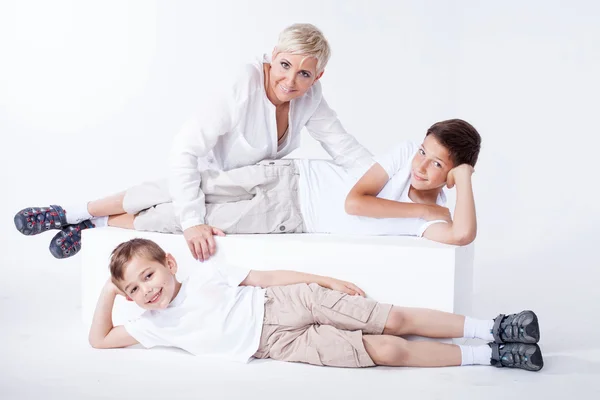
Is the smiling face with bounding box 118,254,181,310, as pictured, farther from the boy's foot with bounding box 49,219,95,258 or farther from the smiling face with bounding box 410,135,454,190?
the smiling face with bounding box 410,135,454,190

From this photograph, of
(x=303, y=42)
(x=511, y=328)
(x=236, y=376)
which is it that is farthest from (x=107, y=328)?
(x=511, y=328)

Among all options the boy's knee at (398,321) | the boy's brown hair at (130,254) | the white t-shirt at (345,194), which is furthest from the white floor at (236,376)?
the white t-shirt at (345,194)

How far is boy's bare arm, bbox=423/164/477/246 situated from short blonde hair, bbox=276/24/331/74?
640 mm

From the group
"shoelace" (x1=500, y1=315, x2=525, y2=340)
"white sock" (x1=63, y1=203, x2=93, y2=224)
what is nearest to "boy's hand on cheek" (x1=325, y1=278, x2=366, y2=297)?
"shoelace" (x1=500, y1=315, x2=525, y2=340)

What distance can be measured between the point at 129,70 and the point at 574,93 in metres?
2.41

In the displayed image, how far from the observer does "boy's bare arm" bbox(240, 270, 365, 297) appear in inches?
118

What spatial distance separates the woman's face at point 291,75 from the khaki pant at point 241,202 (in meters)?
0.27

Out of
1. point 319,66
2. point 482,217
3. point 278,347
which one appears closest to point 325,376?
point 278,347

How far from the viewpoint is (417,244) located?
299cm

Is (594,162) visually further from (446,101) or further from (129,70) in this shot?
(129,70)

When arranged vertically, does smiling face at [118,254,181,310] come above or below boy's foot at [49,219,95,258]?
below

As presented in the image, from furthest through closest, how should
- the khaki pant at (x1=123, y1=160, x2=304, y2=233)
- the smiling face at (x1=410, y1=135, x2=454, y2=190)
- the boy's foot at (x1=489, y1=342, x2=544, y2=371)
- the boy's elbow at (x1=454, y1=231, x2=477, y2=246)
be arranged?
the khaki pant at (x1=123, y1=160, x2=304, y2=233) → the smiling face at (x1=410, y1=135, x2=454, y2=190) → the boy's elbow at (x1=454, y1=231, x2=477, y2=246) → the boy's foot at (x1=489, y1=342, x2=544, y2=371)

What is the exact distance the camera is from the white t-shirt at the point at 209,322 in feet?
9.29

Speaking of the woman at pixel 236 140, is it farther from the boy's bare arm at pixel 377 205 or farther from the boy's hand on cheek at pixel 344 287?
the boy's hand on cheek at pixel 344 287
